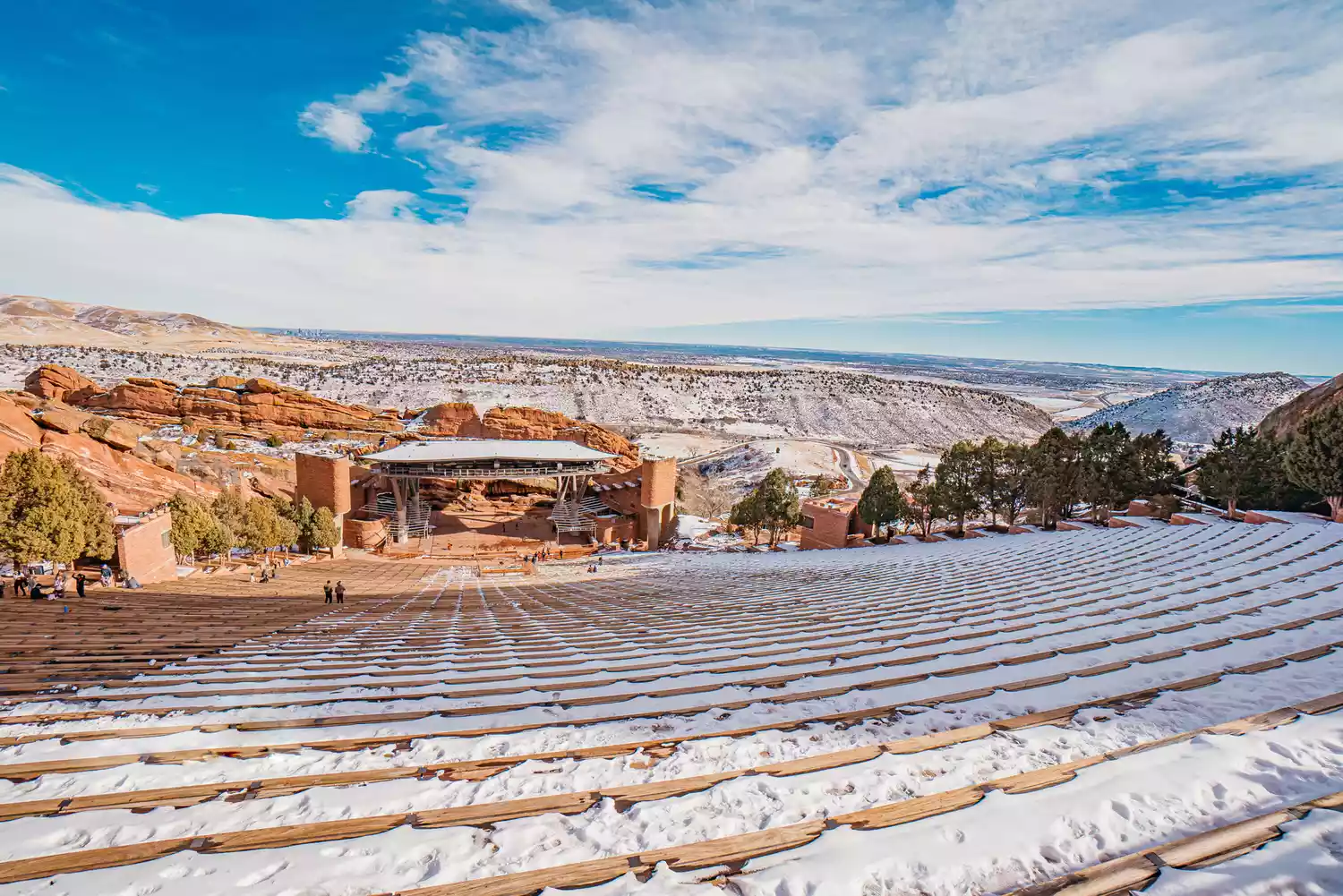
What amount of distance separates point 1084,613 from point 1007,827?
6440mm

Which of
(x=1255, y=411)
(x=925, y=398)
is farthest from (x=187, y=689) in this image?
(x=1255, y=411)

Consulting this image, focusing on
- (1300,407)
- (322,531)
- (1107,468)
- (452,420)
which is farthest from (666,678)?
(452,420)

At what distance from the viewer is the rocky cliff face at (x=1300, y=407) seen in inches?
1141

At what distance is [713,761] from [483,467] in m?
35.9

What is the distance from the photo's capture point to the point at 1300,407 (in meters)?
32.0

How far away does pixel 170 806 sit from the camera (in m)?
3.14

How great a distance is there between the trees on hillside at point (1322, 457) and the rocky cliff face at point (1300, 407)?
48.3ft

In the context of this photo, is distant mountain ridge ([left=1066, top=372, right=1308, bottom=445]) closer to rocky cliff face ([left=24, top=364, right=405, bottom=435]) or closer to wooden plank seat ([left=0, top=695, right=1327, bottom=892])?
rocky cliff face ([left=24, top=364, right=405, bottom=435])

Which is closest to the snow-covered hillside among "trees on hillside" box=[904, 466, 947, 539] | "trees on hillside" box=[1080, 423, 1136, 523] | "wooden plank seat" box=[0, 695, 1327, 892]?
"trees on hillside" box=[904, 466, 947, 539]

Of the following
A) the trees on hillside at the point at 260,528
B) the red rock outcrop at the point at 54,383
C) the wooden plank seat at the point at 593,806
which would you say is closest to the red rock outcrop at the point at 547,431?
the trees on hillside at the point at 260,528

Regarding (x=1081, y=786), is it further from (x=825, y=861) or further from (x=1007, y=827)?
(x=825, y=861)

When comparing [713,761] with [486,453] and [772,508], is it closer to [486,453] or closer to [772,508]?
[772,508]

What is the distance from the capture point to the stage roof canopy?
34781 millimetres

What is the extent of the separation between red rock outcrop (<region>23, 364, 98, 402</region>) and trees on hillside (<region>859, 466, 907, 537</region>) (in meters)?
67.0
